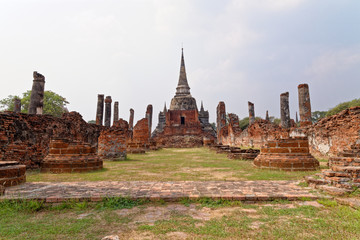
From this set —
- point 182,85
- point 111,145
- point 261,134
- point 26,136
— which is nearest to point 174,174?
point 26,136

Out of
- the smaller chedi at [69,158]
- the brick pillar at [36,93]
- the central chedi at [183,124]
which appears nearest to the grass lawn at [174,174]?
the smaller chedi at [69,158]

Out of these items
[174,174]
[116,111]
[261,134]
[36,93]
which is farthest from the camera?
[116,111]

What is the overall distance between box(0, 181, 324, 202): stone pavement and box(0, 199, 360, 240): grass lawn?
12cm

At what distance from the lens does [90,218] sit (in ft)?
7.85

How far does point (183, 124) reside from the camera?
39.3 metres

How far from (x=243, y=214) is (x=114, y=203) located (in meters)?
1.64

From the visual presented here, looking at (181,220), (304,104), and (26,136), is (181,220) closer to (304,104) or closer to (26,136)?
(26,136)

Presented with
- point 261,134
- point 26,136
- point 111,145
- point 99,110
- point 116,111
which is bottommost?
point 111,145

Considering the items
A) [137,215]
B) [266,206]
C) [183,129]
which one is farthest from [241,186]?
[183,129]

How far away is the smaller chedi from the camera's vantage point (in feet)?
18.9

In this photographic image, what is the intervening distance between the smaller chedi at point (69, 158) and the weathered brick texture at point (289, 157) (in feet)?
15.9

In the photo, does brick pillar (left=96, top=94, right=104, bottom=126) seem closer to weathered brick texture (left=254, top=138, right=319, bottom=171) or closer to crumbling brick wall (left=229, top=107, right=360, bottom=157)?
crumbling brick wall (left=229, top=107, right=360, bottom=157)

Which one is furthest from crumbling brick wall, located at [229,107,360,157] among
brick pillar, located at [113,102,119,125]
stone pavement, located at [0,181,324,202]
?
brick pillar, located at [113,102,119,125]

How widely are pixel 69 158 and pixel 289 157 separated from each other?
233 inches
